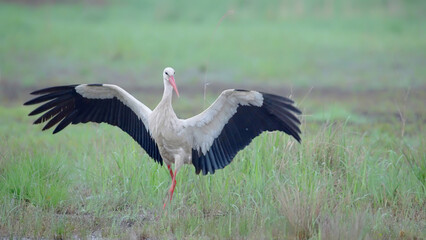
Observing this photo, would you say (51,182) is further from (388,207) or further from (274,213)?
(388,207)

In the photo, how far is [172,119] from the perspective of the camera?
6.17m

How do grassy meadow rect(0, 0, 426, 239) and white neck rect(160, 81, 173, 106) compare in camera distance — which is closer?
grassy meadow rect(0, 0, 426, 239)

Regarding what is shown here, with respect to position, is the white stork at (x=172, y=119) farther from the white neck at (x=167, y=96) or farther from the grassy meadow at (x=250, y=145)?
the grassy meadow at (x=250, y=145)

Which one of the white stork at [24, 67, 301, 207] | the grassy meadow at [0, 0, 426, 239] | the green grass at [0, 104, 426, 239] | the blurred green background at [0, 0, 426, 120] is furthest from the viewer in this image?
the blurred green background at [0, 0, 426, 120]

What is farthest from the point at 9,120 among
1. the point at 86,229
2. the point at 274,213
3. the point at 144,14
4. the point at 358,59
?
the point at 144,14

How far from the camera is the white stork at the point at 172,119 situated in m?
5.91

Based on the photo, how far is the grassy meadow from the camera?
225 inches

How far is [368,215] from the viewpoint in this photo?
18.3 feet

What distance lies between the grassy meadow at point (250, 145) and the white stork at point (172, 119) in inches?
11.5

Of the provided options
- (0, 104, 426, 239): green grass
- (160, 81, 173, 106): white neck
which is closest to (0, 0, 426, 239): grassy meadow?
(0, 104, 426, 239): green grass

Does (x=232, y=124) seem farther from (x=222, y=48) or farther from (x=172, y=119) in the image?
(x=222, y=48)

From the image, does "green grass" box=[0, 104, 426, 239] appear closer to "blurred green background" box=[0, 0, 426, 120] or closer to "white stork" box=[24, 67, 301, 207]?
"white stork" box=[24, 67, 301, 207]

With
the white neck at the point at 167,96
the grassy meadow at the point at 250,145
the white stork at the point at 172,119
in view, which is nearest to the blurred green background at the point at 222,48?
the grassy meadow at the point at 250,145

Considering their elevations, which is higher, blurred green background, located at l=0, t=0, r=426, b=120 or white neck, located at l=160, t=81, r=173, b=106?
blurred green background, located at l=0, t=0, r=426, b=120
